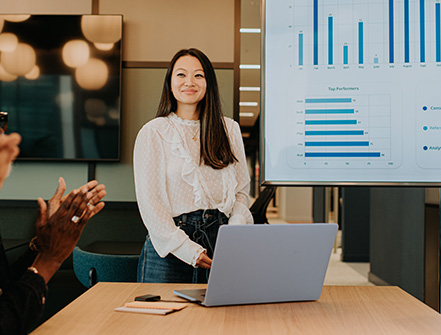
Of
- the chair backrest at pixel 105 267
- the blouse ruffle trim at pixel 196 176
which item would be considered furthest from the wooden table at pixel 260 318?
the chair backrest at pixel 105 267

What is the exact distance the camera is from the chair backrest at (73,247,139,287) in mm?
2611

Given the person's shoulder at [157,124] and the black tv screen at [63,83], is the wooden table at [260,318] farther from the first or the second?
the black tv screen at [63,83]

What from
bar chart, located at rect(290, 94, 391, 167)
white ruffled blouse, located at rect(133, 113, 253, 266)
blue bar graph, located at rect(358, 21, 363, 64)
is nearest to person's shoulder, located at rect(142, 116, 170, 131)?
white ruffled blouse, located at rect(133, 113, 253, 266)

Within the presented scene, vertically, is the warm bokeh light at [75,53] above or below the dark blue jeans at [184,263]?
above

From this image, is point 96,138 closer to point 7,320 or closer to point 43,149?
point 43,149

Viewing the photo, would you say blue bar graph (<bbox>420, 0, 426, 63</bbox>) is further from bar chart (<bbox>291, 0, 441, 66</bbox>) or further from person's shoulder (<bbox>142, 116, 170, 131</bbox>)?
person's shoulder (<bbox>142, 116, 170, 131</bbox>)

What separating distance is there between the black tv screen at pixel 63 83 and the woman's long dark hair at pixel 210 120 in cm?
137

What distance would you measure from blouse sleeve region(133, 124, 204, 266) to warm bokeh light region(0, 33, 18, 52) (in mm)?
1956

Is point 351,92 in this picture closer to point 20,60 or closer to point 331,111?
point 331,111

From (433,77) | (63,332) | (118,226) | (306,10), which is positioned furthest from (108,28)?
(63,332)

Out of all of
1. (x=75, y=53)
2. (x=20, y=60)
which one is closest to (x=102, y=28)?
(x=75, y=53)

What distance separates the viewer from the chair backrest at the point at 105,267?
2611 mm

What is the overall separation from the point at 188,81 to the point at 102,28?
1637 millimetres

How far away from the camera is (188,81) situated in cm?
206
